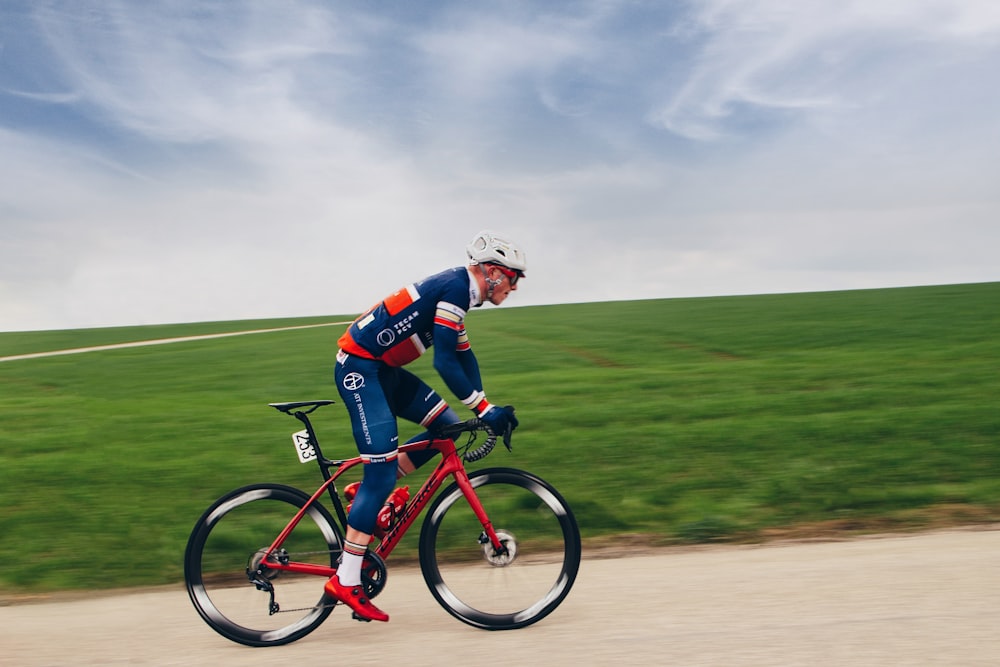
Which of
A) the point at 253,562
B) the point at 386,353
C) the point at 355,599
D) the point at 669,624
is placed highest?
the point at 386,353

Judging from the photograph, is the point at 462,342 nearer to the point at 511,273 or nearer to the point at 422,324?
the point at 422,324

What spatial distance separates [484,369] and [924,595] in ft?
49.8

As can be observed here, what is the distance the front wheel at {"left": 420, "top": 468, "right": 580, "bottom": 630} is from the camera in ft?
15.2

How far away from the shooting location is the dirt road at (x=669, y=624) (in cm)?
410

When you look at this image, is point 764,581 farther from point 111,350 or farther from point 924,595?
point 111,350

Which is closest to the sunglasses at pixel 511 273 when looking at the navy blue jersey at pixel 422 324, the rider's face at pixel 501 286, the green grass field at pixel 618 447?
the rider's face at pixel 501 286

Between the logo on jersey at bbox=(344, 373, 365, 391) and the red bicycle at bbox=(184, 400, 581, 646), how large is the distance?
292 mm

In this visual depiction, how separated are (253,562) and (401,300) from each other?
1.61 meters

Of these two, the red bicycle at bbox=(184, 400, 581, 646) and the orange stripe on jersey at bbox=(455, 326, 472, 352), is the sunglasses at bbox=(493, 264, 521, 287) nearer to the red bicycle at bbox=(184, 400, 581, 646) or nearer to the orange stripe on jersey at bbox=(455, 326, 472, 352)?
the orange stripe on jersey at bbox=(455, 326, 472, 352)

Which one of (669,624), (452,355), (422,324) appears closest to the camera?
(452,355)

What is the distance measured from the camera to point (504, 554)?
466 centimetres

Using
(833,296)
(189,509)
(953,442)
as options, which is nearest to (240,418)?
(189,509)

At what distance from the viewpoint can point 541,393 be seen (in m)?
14.1

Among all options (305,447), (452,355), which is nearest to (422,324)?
(452,355)
